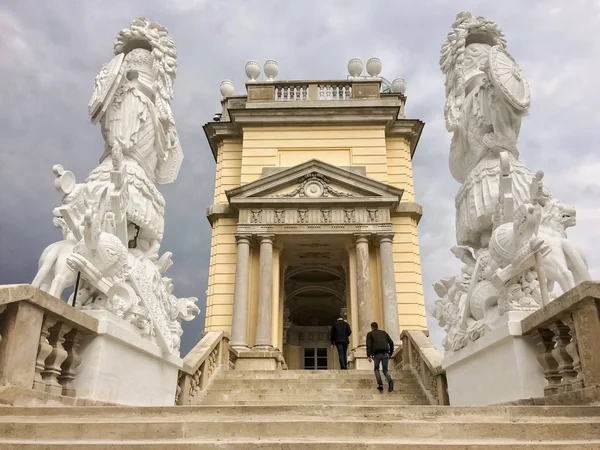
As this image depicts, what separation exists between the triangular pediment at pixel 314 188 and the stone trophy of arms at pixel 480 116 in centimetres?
798

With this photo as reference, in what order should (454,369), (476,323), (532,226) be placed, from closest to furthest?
(532,226) < (476,323) < (454,369)

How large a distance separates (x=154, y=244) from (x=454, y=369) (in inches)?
173

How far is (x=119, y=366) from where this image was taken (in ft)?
16.7

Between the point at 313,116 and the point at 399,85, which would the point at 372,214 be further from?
the point at 399,85

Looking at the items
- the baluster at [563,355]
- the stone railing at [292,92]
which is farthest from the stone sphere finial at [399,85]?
the baluster at [563,355]

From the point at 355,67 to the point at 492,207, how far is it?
14.5m

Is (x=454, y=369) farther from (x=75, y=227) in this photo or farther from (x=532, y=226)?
(x=75, y=227)

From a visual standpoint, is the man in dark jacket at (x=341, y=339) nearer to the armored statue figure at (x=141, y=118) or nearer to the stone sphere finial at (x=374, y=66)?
the armored statue figure at (x=141, y=118)

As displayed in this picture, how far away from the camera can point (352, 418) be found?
313cm

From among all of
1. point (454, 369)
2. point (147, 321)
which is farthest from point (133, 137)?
point (454, 369)

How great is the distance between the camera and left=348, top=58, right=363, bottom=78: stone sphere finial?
19.3 m

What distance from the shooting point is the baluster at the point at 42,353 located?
4.07 meters

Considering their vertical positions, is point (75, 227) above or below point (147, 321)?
above

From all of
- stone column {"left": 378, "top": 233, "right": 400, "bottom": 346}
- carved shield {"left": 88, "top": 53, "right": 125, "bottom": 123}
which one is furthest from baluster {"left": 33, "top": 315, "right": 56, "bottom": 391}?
stone column {"left": 378, "top": 233, "right": 400, "bottom": 346}
